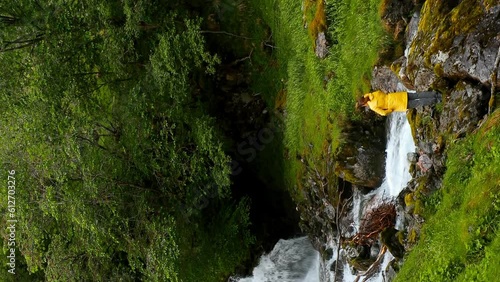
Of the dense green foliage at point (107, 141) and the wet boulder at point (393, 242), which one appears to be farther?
the dense green foliage at point (107, 141)

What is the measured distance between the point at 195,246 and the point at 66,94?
18.3 ft

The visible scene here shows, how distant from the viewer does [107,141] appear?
45.4 ft

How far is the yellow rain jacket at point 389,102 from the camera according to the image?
7961mm

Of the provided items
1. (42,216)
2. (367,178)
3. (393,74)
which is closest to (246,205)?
(367,178)

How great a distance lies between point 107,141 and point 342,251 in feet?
23.4

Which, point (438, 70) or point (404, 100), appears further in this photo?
point (404, 100)

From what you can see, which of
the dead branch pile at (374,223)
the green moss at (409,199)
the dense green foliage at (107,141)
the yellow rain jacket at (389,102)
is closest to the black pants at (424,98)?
the yellow rain jacket at (389,102)

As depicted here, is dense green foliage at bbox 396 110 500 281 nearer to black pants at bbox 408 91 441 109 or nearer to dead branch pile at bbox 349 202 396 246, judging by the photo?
black pants at bbox 408 91 441 109

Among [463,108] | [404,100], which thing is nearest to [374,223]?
[404,100]

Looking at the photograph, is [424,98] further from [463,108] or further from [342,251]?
[342,251]

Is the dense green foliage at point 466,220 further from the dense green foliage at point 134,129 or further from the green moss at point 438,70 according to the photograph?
the dense green foliage at point 134,129

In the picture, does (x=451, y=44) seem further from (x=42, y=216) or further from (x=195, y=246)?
(x=42, y=216)

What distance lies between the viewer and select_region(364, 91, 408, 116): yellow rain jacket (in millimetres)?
7961

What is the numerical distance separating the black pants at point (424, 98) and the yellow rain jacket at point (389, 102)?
0.35ft
